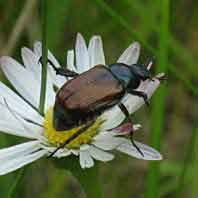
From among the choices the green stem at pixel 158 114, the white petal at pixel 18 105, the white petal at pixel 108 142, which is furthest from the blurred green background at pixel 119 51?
the white petal at pixel 108 142

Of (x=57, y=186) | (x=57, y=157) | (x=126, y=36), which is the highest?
(x=57, y=157)

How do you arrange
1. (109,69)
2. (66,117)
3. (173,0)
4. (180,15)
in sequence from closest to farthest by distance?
(66,117)
(109,69)
(173,0)
(180,15)

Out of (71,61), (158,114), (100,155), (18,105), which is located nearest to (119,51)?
(71,61)

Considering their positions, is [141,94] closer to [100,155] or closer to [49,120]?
[100,155]

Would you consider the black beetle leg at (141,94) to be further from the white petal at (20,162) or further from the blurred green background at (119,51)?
the blurred green background at (119,51)

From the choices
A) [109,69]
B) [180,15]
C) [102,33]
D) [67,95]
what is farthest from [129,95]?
[180,15]

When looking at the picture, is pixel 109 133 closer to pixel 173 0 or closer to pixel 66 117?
pixel 66 117

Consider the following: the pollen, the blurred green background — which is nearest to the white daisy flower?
the pollen
